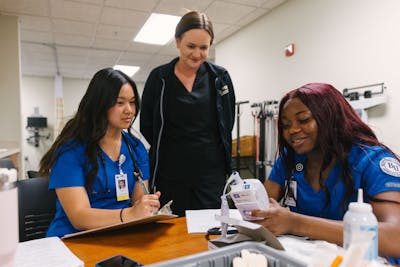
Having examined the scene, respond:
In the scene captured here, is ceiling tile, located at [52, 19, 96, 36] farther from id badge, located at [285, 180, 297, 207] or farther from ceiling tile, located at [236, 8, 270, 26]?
id badge, located at [285, 180, 297, 207]

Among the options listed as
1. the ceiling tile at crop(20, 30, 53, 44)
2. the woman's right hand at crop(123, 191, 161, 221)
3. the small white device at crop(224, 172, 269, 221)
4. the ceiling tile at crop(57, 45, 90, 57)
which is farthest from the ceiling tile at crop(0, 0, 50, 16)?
the small white device at crop(224, 172, 269, 221)

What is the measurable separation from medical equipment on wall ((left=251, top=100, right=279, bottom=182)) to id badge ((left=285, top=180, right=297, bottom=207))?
7.99 feet

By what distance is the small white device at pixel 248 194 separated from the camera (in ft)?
2.82

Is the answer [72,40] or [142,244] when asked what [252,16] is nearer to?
[72,40]

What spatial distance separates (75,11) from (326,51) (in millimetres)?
2959

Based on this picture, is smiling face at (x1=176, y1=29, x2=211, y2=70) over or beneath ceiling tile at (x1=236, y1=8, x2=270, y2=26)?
beneath

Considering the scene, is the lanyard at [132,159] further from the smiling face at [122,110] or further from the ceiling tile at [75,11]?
the ceiling tile at [75,11]

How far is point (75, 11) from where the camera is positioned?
3711mm

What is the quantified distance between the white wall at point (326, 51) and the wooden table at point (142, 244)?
2098 millimetres

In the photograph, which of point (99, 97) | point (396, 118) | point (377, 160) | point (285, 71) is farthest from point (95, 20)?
point (377, 160)

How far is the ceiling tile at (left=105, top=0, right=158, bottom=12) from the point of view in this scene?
3471 millimetres

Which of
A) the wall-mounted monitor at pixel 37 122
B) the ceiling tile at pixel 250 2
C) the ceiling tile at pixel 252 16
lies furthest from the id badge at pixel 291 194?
the wall-mounted monitor at pixel 37 122

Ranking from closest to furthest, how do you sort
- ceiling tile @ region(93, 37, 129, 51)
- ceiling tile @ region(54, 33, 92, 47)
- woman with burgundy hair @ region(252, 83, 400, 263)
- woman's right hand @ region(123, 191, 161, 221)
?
1. woman with burgundy hair @ region(252, 83, 400, 263)
2. woman's right hand @ region(123, 191, 161, 221)
3. ceiling tile @ region(54, 33, 92, 47)
4. ceiling tile @ region(93, 37, 129, 51)

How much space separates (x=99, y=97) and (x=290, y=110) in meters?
0.79
